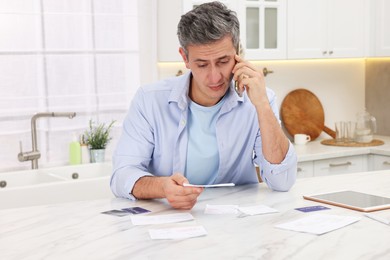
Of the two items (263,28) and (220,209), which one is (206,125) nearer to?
(220,209)

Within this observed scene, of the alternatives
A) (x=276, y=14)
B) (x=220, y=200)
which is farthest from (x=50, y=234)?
(x=276, y=14)

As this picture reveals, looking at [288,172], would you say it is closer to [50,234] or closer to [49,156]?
[50,234]

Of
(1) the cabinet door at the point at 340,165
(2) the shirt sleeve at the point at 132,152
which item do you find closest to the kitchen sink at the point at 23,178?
(2) the shirt sleeve at the point at 132,152

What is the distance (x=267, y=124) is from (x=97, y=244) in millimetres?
909

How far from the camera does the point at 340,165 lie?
4.36m

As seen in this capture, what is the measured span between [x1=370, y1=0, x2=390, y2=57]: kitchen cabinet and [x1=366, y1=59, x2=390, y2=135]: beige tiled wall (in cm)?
42

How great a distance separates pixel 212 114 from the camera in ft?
8.04

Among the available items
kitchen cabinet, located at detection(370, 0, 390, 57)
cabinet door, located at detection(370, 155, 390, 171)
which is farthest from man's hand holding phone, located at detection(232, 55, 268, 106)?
kitchen cabinet, located at detection(370, 0, 390, 57)

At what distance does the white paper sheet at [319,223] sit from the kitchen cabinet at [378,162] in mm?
2594

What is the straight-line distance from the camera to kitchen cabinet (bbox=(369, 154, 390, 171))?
4375mm

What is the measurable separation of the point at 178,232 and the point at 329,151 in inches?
107

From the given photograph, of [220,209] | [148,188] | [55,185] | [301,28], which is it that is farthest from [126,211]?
[301,28]


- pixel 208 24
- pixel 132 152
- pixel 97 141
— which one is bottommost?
pixel 97 141

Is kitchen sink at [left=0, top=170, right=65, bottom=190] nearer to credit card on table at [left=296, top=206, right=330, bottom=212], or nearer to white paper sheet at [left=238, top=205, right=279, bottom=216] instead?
white paper sheet at [left=238, top=205, right=279, bottom=216]
